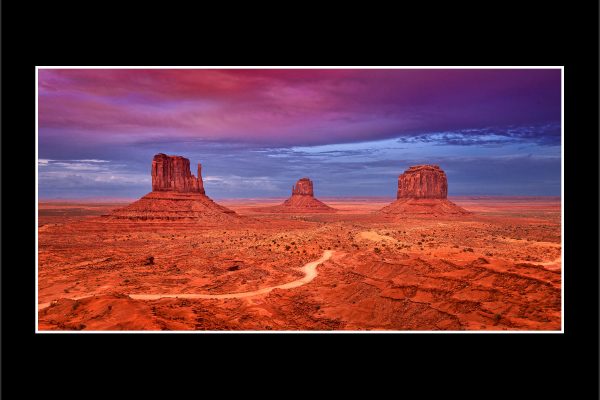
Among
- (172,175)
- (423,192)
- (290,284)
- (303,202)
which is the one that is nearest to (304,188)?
(303,202)

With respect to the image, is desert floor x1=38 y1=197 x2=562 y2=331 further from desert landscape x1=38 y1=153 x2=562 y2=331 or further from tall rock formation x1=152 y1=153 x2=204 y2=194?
tall rock formation x1=152 y1=153 x2=204 y2=194

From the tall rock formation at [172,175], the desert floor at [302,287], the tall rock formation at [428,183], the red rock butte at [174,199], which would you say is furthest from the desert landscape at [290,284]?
the tall rock formation at [428,183]

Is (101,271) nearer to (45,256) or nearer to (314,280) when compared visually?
(45,256)

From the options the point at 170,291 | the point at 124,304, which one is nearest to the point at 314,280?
the point at 170,291

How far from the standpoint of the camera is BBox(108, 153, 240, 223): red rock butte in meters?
66.1

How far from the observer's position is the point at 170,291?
888 inches

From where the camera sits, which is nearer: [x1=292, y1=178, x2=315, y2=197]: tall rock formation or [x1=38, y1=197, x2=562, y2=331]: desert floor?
[x1=38, y1=197, x2=562, y2=331]: desert floor

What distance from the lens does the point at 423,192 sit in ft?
343

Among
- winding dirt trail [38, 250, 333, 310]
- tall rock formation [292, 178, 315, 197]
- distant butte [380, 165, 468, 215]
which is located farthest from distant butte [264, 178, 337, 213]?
winding dirt trail [38, 250, 333, 310]

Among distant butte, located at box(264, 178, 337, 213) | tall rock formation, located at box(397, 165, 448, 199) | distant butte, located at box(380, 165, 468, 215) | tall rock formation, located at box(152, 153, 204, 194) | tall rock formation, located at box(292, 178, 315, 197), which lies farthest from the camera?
tall rock formation, located at box(292, 178, 315, 197)

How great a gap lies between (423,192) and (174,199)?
7920 centimetres

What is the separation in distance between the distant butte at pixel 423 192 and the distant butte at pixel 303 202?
122ft

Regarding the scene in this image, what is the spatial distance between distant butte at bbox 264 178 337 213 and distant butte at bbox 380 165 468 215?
122 ft

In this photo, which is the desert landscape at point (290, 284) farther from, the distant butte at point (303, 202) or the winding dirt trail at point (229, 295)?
the distant butte at point (303, 202)
